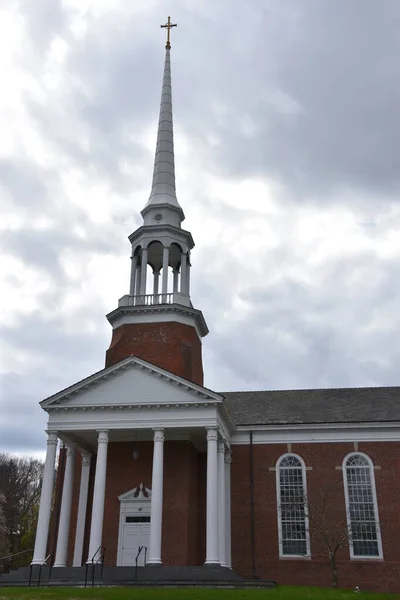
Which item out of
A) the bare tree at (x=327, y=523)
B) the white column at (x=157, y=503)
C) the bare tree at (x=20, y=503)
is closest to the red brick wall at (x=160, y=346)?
the white column at (x=157, y=503)

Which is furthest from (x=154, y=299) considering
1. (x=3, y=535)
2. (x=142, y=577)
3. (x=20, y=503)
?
(x=20, y=503)

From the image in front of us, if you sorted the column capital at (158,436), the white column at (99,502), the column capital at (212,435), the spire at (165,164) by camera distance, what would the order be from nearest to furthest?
the white column at (99,502)
the column capital at (212,435)
the column capital at (158,436)
the spire at (165,164)

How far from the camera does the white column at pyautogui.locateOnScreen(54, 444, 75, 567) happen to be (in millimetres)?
28083

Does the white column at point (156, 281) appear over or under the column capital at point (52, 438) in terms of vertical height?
over

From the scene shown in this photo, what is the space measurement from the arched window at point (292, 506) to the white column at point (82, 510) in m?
9.57

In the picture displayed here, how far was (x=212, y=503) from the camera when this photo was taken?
25.9 meters

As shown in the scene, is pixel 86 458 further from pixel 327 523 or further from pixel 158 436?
pixel 327 523

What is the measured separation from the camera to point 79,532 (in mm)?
30000

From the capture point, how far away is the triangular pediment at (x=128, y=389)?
2755 cm

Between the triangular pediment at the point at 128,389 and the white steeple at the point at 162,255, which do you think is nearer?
the triangular pediment at the point at 128,389

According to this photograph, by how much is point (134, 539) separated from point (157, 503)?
4.03 metres

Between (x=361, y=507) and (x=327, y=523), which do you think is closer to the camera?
(x=327, y=523)

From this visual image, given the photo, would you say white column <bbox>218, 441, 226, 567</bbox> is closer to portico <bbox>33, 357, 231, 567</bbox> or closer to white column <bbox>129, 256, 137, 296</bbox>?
portico <bbox>33, 357, 231, 567</bbox>

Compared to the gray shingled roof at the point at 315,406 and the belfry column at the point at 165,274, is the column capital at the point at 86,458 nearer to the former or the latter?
the gray shingled roof at the point at 315,406
